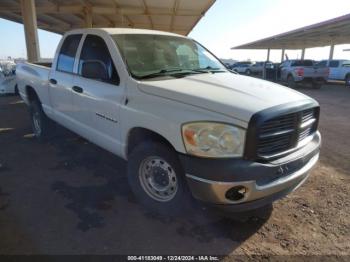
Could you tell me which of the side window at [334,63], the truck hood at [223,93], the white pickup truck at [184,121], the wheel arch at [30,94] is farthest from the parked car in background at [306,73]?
the truck hood at [223,93]

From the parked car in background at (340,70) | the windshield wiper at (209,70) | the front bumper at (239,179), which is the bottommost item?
the parked car in background at (340,70)

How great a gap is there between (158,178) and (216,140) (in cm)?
97

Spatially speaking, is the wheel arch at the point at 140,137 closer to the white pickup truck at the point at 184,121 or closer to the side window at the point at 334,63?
the white pickup truck at the point at 184,121

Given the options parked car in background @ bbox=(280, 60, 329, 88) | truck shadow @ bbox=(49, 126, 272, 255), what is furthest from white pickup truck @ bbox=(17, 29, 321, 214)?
parked car in background @ bbox=(280, 60, 329, 88)

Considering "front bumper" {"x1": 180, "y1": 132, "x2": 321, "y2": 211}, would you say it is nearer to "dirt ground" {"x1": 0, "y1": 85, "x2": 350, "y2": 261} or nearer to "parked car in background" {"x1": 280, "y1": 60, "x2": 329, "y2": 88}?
"dirt ground" {"x1": 0, "y1": 85, "x2": 350, "y2": 261}

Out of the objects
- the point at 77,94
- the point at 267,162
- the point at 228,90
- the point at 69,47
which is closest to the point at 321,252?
the point at 267,162

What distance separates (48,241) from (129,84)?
183 cm

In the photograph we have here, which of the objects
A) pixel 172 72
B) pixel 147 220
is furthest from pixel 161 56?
pixel 147 220

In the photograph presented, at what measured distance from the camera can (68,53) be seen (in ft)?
16.5

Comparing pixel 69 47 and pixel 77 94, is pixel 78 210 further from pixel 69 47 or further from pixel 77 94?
pixel 69 47

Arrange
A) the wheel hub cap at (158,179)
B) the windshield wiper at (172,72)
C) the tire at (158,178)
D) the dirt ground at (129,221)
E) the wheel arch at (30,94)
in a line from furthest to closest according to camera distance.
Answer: the wheel arch at (30,94) → the windshield wiper at (172,72) → the wheel hub cap at (158,179) → the tire at (158,178) → the dirt ground at (129,221)

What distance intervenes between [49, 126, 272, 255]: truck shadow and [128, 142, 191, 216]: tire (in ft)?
0.46

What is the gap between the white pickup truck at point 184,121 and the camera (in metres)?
2.77

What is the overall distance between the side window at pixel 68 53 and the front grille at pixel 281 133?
10.6 feet
